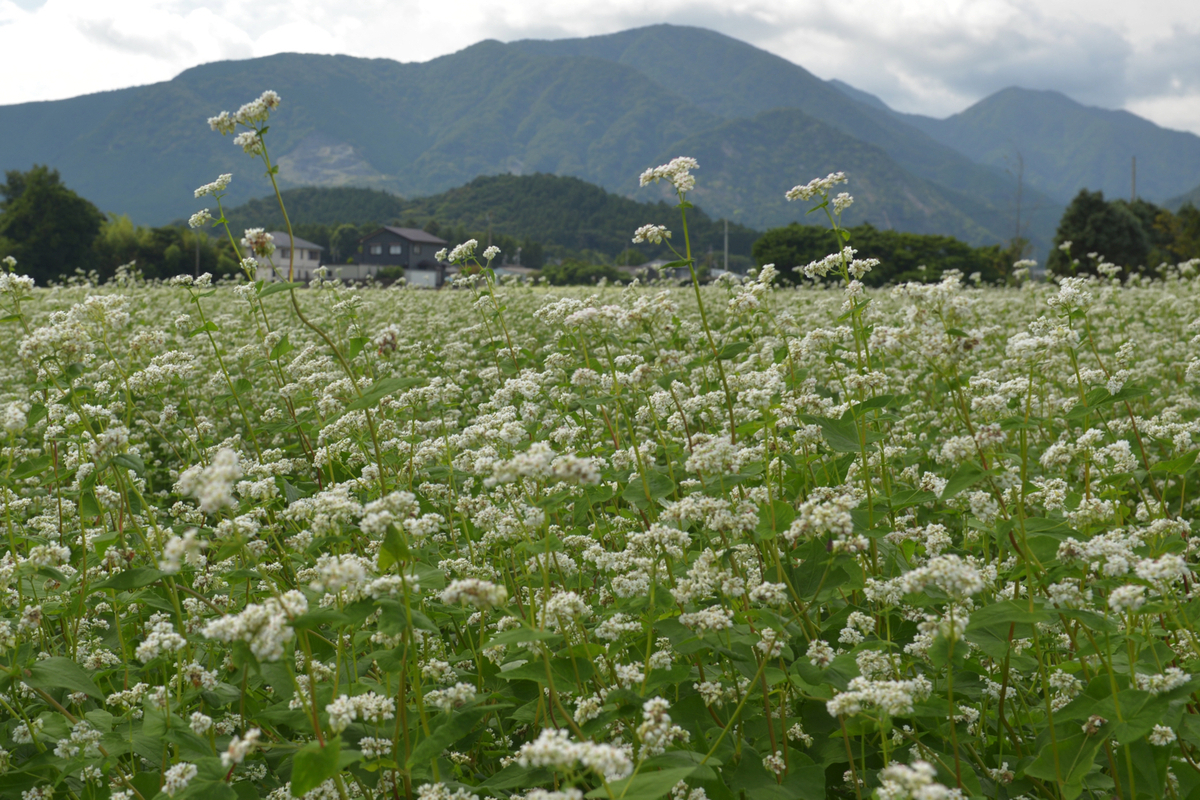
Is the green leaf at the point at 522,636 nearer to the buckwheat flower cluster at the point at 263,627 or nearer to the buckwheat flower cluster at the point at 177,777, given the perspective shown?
the buckwheat flower cluster at the point at 263,627

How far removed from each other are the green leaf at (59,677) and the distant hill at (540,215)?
154 m

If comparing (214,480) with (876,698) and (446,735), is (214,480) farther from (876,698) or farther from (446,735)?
(876,698)

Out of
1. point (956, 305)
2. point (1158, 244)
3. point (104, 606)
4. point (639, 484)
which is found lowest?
point (104, 606)

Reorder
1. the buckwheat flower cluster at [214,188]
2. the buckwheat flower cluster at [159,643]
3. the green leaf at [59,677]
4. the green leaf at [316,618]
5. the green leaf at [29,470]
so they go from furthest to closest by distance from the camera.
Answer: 1. the buckwheat flower cluster at [214,188]
2. the green leaf at [29,470]
3. the green leaf at [59,677]
4. the buckwheat flower cluster at [159,643]
5. the green leaf at [316,618]

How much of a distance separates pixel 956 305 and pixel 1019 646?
2070 mm

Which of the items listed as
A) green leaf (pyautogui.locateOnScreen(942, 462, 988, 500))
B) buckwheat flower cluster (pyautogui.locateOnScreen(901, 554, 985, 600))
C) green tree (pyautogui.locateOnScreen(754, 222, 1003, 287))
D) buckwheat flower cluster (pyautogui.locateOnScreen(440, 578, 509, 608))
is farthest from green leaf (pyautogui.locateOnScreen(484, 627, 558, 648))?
green tree (pyautogui.locateOnScreen(754, 222, 1003, 287))

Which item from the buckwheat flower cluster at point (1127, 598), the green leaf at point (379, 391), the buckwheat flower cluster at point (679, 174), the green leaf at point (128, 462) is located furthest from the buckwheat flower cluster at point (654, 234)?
the green leaf at point (128, 462)

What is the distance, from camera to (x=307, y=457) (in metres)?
6.33

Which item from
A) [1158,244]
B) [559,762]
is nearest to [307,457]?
[559,762]

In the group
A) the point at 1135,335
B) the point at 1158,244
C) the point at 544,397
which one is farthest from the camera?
the point at 1158,244

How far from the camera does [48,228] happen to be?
6938 centimetres

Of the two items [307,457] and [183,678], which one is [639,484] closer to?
[183,678]

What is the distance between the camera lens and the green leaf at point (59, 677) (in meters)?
3.27

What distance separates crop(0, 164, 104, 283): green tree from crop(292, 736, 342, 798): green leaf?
83847 mm
